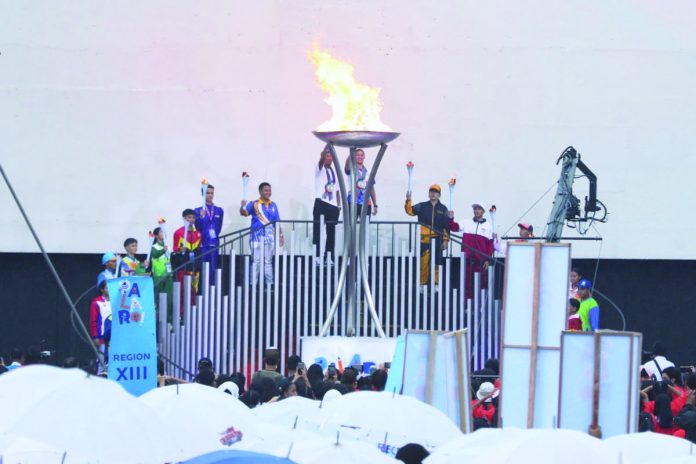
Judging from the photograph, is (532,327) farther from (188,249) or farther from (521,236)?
(521,236)

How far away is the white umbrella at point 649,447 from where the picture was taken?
941 centimetres

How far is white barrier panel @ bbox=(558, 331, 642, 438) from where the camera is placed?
10828 millimetres

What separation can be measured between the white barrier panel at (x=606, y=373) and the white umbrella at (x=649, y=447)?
1.20 m

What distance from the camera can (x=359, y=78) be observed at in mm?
25266

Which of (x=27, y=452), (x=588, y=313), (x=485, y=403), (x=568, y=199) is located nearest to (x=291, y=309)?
(x=588, y=313)

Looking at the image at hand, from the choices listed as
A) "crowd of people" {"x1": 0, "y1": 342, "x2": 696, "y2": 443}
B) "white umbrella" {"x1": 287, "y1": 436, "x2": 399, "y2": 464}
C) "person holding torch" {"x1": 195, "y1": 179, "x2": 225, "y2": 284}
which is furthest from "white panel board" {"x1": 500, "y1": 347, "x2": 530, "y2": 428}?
"person holding torch" {"x1": 195, "y1": 179, "x2": 225, "y2": 284}

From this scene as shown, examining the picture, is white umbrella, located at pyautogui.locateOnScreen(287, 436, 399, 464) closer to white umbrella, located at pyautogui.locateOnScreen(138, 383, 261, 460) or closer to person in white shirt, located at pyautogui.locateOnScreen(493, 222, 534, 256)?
white umbrella, located at pyautogui.locateOnScreen(138, 383, 261, 460)

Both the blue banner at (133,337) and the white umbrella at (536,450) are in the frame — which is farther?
the blue banner at (133,337)

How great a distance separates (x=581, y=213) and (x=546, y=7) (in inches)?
136

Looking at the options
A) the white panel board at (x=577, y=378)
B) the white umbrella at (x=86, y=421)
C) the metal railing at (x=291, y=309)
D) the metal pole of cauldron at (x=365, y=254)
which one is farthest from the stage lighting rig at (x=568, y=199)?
the white umbrella at (x=86, y=421)

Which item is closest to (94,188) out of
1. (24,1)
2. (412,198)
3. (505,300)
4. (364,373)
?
(24,1)

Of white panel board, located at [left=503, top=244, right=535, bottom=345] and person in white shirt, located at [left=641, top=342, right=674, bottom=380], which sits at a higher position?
white panel board, located at [left=503, top=244, right=535, bottom=345]

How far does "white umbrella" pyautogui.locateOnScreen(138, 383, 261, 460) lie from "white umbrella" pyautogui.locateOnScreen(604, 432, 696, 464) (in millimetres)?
2343

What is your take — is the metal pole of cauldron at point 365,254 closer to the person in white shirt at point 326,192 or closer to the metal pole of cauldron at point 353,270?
the metal pole of cauldron at point 353,270
